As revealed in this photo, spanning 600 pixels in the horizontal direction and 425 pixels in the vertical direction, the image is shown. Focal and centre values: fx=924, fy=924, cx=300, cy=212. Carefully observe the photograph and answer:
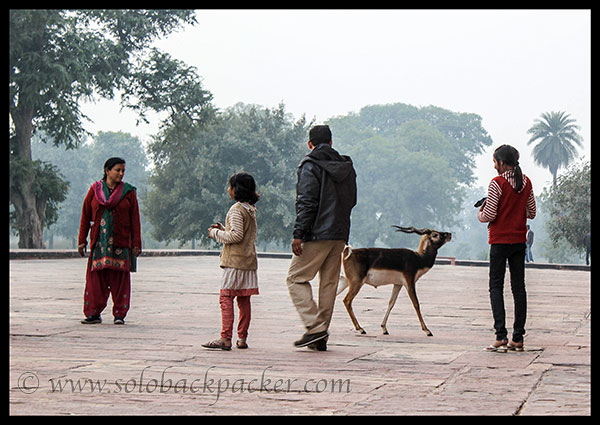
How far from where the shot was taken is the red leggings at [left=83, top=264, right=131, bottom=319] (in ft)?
28.8

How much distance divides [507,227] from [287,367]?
2.16 meters

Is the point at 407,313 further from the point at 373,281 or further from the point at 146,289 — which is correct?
the point at 146,289

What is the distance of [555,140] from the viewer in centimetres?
7894

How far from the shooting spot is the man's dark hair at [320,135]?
7113 mm

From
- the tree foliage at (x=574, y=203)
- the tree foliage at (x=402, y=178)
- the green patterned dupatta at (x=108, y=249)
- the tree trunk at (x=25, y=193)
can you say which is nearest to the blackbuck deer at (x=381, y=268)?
the green patterned dupatta at (x=108, y=249)

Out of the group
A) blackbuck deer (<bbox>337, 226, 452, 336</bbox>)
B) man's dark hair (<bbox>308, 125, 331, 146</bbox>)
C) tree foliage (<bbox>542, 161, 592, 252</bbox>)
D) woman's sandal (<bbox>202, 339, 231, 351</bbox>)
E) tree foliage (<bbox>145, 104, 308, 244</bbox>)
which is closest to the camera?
woman's sandal (<bbox>202, 339, 231, 351</bbox>)

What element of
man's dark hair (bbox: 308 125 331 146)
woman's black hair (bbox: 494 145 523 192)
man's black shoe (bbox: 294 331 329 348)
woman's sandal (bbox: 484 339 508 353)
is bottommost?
woman's sandal (bbox: 484 339 508 353)

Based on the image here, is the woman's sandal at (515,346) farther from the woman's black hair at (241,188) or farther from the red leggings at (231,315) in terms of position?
the woman's black hair at (241,188)

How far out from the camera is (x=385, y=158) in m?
73.4

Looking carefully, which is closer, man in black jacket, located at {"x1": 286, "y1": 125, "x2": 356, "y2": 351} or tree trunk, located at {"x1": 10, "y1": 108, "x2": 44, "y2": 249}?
man in black jacket, located at {"x1": 286, "y1": 125, "x2": 356, "y2": 351}

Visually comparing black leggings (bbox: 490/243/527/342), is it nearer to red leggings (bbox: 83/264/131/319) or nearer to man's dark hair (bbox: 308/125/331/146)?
man's dark hair (bbox: 308/125/331/146)

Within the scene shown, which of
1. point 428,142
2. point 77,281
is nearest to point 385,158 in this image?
point 428,142

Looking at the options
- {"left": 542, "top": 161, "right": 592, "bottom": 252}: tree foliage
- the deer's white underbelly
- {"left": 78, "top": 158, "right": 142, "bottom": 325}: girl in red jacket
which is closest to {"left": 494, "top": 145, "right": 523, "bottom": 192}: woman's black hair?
the deer's white underbelly

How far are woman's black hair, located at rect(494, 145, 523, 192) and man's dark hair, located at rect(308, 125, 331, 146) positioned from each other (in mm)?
1288
